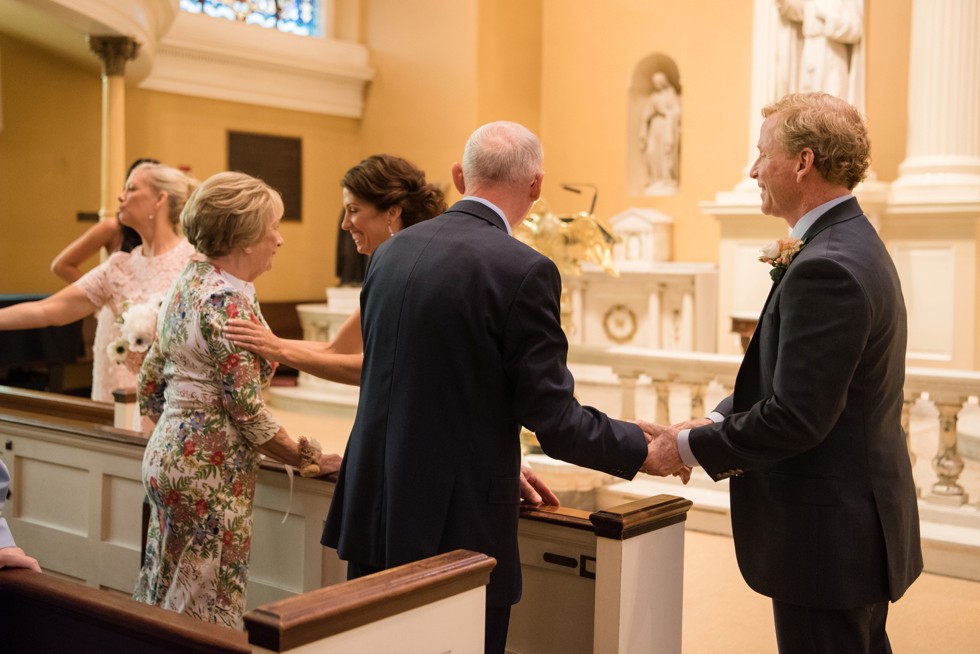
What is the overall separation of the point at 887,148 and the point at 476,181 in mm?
8699

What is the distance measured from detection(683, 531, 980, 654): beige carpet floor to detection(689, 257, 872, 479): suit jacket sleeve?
1931 millimetres

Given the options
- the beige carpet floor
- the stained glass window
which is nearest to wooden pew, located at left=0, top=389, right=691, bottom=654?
the beige carpet floor

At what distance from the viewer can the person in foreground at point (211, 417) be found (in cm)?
259

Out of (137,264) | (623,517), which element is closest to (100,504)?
(137,264)

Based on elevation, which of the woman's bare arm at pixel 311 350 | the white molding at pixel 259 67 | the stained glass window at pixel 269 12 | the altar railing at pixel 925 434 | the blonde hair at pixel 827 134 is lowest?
the altar railing at pixel 925 434

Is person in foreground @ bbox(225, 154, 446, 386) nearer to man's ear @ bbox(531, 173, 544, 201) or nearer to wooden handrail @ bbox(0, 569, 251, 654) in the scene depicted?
man's ear @ bbox(531, 173, 544, 201)

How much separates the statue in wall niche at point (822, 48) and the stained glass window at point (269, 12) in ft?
19.7

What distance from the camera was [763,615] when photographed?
14.0 ft

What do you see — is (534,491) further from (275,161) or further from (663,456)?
(275,161)

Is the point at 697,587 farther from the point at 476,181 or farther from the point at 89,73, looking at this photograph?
the point at 89,73

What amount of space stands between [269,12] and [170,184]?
9203mm

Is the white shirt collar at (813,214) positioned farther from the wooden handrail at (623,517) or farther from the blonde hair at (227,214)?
the blonde hair at (227,214)

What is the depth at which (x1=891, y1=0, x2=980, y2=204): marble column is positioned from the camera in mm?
8391

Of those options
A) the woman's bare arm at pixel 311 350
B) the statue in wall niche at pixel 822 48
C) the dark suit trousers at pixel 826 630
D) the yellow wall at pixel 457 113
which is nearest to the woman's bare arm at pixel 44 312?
the woman's bare arm at pixel 311 350
